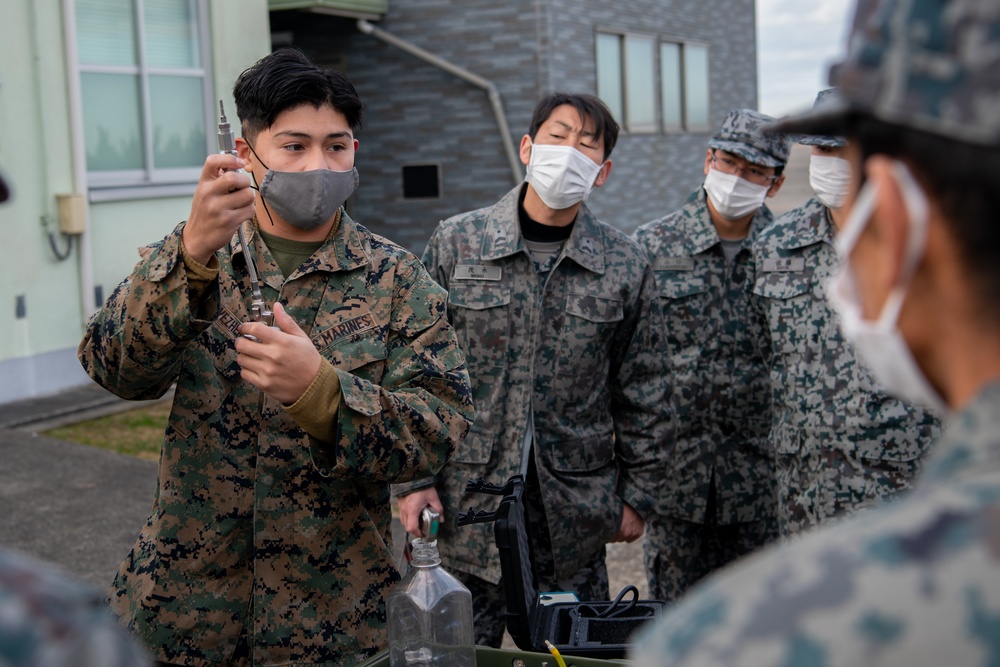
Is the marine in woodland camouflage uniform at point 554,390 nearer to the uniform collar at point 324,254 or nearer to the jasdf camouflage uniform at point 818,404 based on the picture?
the jasdf camouflage uniform at point 818,404

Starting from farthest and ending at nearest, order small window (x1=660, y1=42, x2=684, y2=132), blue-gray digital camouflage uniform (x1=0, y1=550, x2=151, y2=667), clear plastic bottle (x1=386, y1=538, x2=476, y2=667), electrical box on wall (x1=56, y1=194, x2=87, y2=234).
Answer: small window (x1=660, y1=42, x2=684, y2=132) < electrical box on wall (x1=56, y1=194, x2=87, y2=234) < clear plastic bottle (x1=386, y1=538, x2=476, y2=667) < blue-gray digital camouflage uniform (x1=0, y1=550, x2=151, y2=667)

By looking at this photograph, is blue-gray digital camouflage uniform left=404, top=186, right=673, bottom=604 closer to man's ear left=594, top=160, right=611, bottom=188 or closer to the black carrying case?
man's ear left=594, top=160, right=611, bottom=188

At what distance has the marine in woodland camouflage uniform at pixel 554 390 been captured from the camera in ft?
11.4

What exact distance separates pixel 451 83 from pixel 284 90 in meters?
10.2

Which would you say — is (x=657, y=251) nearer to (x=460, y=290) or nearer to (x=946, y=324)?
(x=460, y=290)

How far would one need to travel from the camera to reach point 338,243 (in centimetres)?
260

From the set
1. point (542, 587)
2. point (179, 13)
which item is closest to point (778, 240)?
point (542, 587)

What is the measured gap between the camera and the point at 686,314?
14.1ft

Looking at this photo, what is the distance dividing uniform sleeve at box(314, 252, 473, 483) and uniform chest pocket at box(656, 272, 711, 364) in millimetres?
1859

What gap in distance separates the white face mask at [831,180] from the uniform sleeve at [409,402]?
5.47ft

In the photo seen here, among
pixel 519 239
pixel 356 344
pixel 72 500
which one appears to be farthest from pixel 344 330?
pixel 72 500

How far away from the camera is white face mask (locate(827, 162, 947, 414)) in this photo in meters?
0.90

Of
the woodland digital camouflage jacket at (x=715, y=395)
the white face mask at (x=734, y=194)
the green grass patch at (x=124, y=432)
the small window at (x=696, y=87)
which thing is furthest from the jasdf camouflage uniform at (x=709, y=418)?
the small window at (x=696, y=87)

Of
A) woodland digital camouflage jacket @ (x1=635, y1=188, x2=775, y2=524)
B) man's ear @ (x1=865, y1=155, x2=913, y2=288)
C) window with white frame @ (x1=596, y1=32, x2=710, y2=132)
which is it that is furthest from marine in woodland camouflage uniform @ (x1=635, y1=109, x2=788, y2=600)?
window with white frame @ (x1=596, y1=32, x2=710, y2=132)
